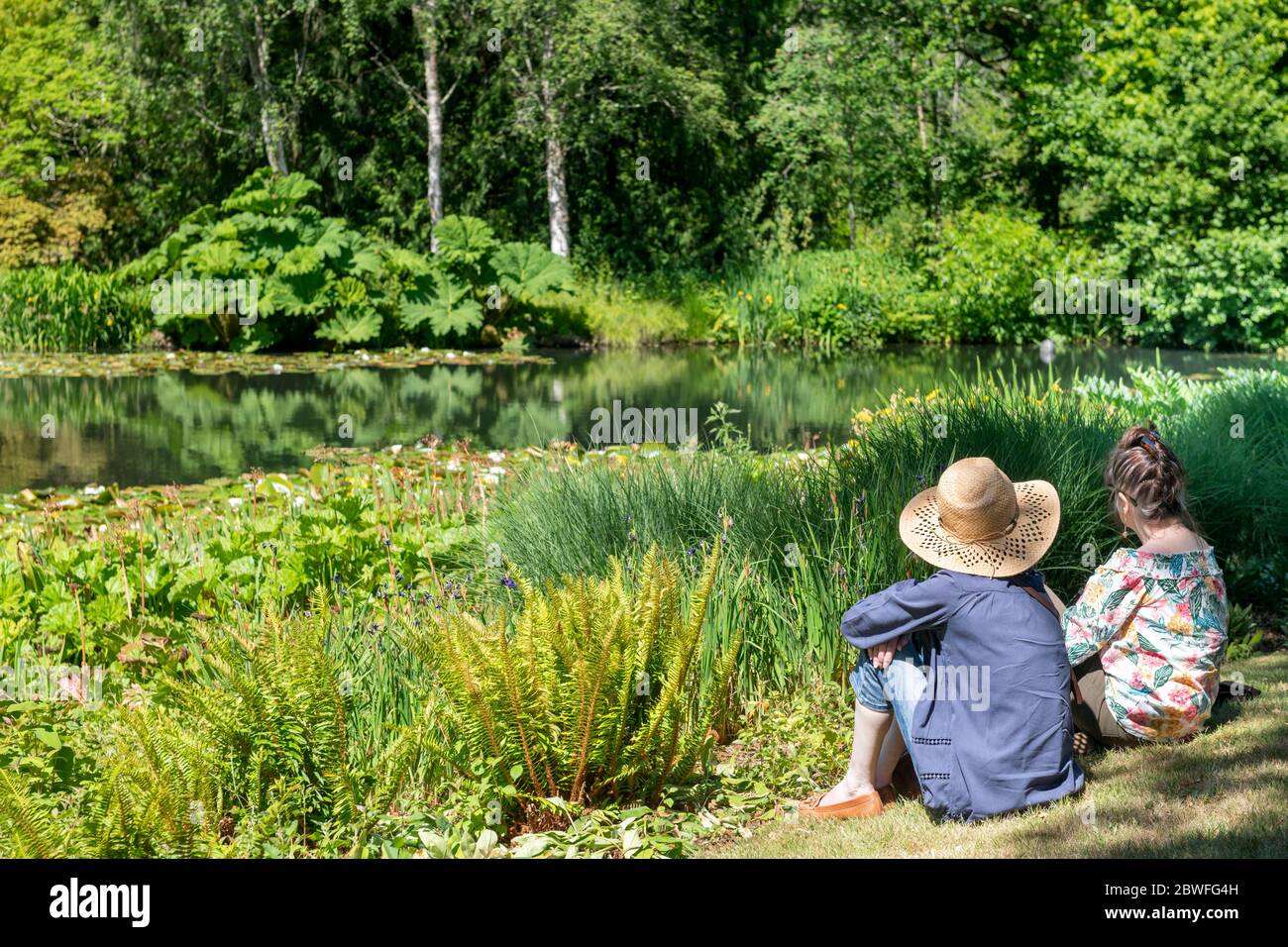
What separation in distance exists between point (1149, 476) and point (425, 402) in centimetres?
1119

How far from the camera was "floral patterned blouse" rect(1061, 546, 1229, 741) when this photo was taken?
13.6 ft

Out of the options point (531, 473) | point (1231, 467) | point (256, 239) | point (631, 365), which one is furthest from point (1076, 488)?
point (256, 239)

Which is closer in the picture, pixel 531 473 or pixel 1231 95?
pixel 531 473

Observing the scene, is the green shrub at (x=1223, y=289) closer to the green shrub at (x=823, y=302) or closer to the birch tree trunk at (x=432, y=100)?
the green shrub at (x=823, y=302)

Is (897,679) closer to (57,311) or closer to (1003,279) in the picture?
(1003,279)

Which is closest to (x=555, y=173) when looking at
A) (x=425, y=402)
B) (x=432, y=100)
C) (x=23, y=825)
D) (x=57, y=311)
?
(x=432, y=100)

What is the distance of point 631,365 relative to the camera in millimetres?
18516

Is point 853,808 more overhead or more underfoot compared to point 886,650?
more underfoot

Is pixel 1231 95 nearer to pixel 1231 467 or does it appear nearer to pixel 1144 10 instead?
pixel 1144 10

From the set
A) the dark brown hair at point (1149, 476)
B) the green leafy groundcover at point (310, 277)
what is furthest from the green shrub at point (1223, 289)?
the dark brown hair at point (1149, 476)

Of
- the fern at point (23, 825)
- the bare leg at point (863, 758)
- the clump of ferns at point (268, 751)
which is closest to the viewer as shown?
the fern at point (23, 825)

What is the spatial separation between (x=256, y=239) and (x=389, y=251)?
2236mm

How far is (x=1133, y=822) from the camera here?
3.56 m

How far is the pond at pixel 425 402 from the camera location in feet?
36.7
